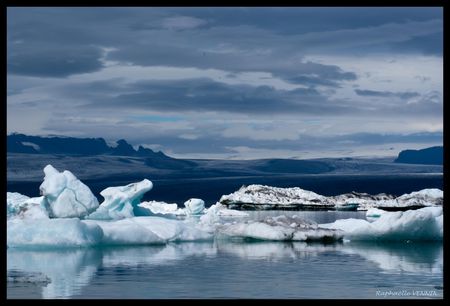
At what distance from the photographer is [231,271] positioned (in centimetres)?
1948

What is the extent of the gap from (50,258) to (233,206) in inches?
1874

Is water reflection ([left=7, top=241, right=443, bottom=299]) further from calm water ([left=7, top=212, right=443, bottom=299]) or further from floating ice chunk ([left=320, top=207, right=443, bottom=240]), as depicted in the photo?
floating ice chunk ([left=320, top=207, right=443, bottom=240])

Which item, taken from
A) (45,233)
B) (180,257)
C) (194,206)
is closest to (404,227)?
(180,257)

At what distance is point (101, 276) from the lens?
1812 centimetres

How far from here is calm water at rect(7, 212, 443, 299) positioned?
1584cm

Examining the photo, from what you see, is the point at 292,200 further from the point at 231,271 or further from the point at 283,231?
the point at 231,271

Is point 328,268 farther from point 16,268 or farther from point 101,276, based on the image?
point 16,268

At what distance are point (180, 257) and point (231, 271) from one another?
10.4 feet

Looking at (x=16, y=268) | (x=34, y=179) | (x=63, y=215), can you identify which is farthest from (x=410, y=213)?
(x=34, y=179)

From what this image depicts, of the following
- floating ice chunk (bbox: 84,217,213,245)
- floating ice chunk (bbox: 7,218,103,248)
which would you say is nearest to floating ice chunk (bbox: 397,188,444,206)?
floating ice chunk (bbox: 84,217,213,245)

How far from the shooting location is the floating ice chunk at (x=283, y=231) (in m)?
27.0

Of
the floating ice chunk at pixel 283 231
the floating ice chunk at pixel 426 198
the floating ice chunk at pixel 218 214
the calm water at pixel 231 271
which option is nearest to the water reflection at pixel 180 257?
the calm water at pixel 231 271

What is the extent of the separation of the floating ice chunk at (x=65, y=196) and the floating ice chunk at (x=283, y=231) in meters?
5.06

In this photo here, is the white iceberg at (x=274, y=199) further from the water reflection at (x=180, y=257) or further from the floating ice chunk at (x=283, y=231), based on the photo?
the water reflection at (x=180, y=257)
